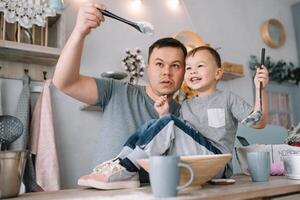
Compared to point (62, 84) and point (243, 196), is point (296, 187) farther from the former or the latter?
point (62, 84)

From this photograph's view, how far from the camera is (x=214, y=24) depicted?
2.88 m

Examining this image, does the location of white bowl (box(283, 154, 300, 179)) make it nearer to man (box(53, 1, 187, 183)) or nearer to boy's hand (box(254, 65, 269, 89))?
boy's hand (box(254, 65, 269, 89))

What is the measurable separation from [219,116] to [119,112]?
18.1 inches

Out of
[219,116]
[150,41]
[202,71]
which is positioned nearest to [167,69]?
[202,71]

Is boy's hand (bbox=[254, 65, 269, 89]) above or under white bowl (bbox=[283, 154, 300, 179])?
above

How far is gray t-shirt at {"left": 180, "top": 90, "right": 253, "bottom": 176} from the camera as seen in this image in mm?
1031

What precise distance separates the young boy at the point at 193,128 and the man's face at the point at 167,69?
0.42ft

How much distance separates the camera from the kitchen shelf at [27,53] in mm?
1622

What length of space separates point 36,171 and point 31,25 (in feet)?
2.60

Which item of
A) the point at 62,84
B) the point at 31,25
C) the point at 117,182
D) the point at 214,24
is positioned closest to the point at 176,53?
the point at 62,84

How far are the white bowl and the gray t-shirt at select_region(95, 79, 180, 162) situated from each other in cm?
46

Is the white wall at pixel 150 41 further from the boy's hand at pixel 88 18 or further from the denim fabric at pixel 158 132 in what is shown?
the denim fabric at pixel 158 132

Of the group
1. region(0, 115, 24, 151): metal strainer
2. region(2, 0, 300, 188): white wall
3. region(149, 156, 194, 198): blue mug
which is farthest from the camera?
region(2, 0, 300, 188): white wall

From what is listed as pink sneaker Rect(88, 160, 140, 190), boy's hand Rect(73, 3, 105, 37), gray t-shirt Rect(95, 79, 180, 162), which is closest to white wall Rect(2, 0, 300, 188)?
gray t-shirt Rect(95, 79, 180, 162)
